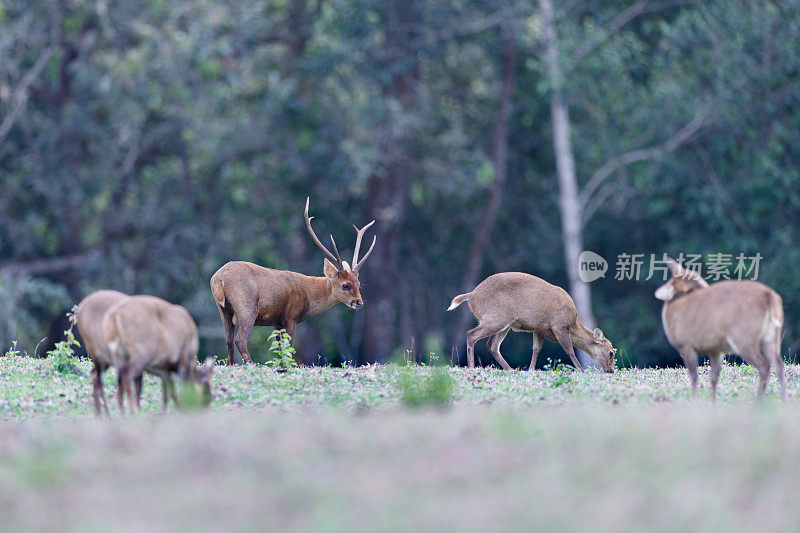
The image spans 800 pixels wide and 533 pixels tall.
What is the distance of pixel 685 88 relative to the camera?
25594 mm

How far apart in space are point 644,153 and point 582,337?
12508 mm

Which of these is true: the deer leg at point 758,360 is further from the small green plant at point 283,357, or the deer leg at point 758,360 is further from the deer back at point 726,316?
the small green plant at point 283,357

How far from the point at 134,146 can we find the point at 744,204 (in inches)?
545

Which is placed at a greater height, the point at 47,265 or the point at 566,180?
the point at 566,180

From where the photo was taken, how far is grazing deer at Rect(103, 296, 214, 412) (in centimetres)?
873

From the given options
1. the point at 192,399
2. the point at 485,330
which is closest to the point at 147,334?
the point at 192,399

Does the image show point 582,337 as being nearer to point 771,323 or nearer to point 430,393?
point 771,323

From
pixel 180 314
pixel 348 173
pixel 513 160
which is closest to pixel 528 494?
pixel 180 314

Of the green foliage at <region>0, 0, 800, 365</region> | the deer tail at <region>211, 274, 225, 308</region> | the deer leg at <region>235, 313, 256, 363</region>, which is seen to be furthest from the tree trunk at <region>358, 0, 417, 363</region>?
the deer tail at <region>211, 274, 225, 308</region>

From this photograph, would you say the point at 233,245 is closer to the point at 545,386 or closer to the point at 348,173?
the point at 348,173

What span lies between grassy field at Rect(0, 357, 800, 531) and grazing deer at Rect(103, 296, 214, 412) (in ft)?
1.80

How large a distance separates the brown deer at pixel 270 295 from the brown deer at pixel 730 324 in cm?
444

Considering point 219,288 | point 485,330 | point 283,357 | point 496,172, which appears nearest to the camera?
point 283,357

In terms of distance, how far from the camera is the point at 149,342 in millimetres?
8766
